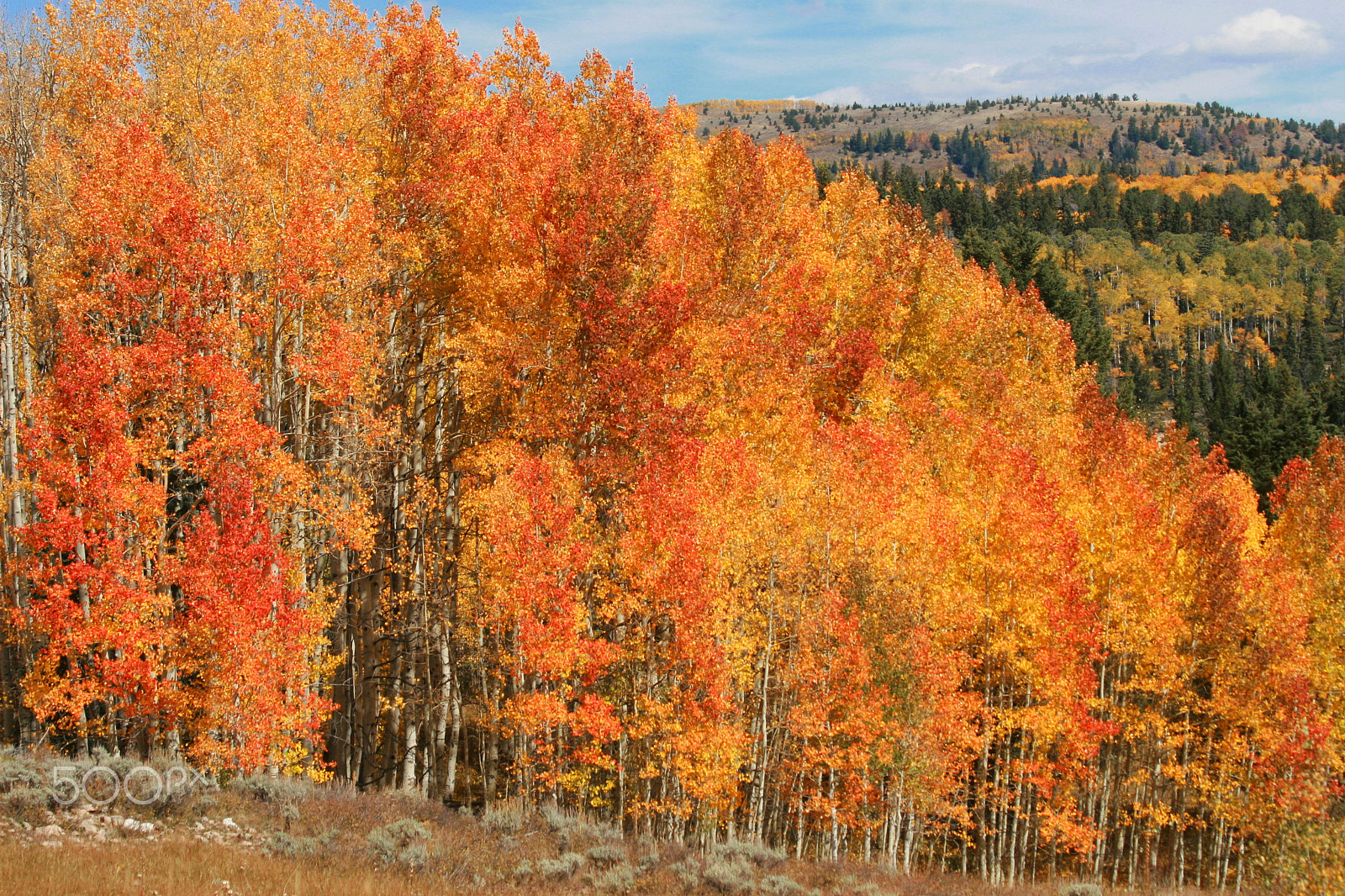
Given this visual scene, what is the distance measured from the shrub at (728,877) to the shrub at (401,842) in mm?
4889

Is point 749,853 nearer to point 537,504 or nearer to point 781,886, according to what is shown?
point 781,886

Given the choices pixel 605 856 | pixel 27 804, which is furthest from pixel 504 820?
pixel 27 804

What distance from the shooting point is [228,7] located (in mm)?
23219

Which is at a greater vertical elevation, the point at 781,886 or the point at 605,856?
the point at 605,856

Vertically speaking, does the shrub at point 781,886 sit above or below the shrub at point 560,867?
below

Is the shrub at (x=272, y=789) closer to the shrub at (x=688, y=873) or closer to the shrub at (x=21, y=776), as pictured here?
the shrub at (x=21, y=776)

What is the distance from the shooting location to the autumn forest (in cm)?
1712

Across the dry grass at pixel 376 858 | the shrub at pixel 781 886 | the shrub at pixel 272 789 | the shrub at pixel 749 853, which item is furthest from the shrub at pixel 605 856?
the shrub at pixel 272 789

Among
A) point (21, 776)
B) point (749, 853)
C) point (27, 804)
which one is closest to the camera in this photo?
point (27, 804)

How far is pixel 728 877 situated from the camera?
15086 mm

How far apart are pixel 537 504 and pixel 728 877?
8.56 metres

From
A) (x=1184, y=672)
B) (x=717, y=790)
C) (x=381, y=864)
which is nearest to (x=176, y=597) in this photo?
(x=381, y=864)

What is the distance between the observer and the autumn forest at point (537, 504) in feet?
56.2

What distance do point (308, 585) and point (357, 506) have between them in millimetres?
5175
